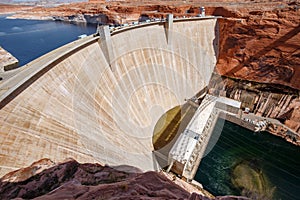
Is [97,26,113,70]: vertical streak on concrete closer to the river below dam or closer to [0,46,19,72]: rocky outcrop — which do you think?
[0,46,19,72]: rocky outcrop

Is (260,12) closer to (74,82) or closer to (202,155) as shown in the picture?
(202,155)

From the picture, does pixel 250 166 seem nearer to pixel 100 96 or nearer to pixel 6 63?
pixel 100 96

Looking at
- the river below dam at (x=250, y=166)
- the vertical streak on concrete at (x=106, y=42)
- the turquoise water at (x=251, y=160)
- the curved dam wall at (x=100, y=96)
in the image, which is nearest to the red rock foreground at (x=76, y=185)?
the curved dam wall at (x=100, y=96)

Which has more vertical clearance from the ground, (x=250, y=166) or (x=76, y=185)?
(x=76, y=185)

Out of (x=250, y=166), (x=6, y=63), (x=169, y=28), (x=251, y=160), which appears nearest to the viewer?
(x=6, y=63)

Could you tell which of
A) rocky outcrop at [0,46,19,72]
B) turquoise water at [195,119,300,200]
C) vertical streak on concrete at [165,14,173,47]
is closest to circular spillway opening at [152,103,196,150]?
turquoise water at [195,119,300,200]

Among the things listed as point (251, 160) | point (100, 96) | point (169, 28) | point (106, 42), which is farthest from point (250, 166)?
point (106, 42)
